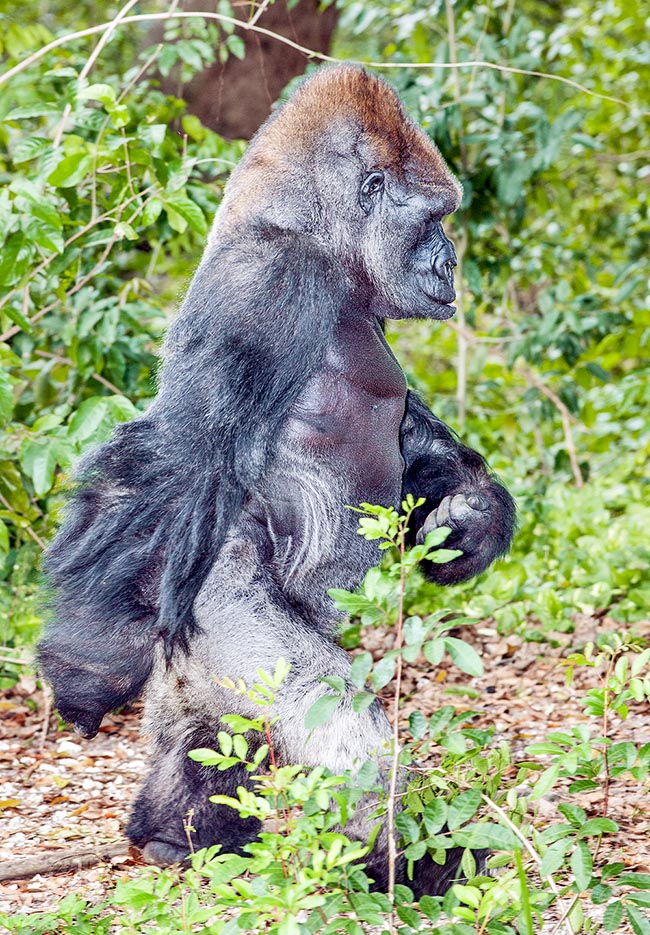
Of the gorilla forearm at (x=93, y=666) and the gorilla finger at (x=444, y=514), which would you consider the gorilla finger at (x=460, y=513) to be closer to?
the gorilla finger at (x=444, y=514)

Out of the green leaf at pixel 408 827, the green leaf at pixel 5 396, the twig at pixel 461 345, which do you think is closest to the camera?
the green leaf at pixel 408 827

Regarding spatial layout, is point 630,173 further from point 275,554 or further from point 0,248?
point 275,554

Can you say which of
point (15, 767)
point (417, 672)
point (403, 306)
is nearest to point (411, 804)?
point (403, 306)

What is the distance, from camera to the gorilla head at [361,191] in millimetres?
3221

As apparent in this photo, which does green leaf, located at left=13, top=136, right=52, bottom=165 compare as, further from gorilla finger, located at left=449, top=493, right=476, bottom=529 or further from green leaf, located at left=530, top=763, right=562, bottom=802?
green leaf, located at left=530, top=763, right=562, bottom=802

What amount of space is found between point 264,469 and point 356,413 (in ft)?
1.20

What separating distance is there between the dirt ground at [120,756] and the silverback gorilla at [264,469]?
309 mm

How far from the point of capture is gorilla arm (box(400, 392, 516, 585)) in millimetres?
3586

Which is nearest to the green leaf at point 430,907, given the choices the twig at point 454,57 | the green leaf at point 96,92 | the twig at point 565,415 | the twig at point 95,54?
the green leaf at point 96,92

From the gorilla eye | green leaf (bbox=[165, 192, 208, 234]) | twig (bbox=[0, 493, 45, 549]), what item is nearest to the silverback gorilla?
the gorilla eye

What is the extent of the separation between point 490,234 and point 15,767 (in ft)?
14.2

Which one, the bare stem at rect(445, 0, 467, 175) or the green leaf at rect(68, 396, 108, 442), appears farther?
the bare stem at rect(445, 0, 467, 175)

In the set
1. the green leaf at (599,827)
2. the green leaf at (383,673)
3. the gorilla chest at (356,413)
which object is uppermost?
the gorilla chest at (356,413)

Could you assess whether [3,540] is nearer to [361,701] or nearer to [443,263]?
[443,263]
